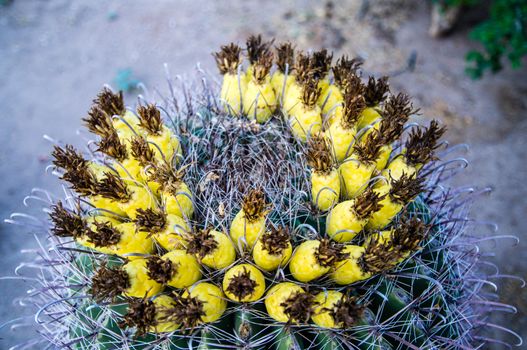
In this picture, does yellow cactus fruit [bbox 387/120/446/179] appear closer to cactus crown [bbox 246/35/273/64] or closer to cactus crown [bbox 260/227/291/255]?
cactus crown [bbox 260/227/291/255]

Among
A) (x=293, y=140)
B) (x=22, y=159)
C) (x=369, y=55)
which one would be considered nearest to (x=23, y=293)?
(x=22, y=159)

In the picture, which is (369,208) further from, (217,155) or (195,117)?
(195,117)

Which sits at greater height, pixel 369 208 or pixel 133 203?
pixel 133 203

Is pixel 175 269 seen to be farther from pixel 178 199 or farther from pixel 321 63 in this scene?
pixel 321 63

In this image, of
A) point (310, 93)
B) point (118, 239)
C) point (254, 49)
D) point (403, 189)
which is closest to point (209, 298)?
point (118, 239)

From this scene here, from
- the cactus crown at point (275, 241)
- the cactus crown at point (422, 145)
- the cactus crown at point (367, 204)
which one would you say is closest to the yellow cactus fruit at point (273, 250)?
the cactus crown at point (275, 241)

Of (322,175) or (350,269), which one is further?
(322,175)
